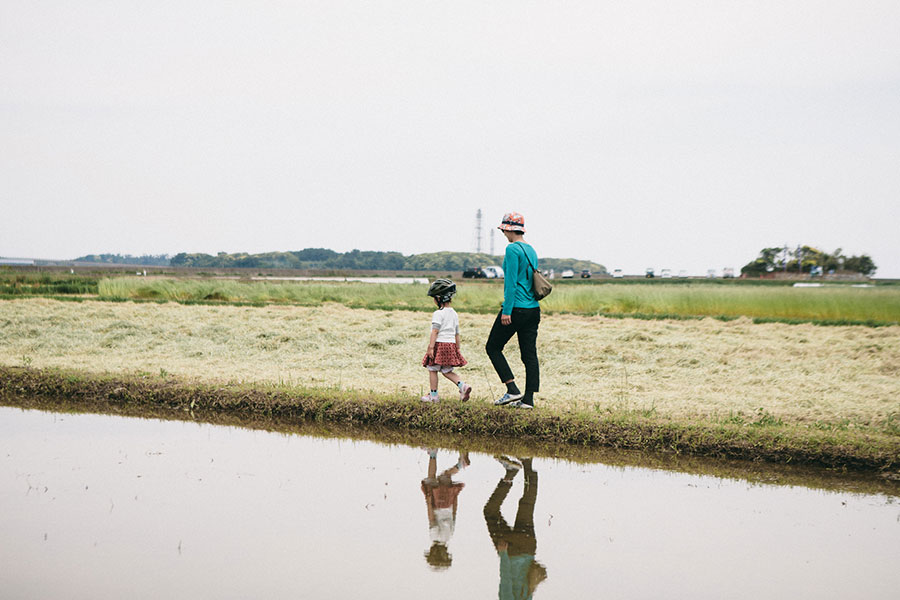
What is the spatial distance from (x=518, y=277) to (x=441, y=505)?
2.68 metres

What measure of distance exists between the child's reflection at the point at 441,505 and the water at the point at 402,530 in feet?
0.06

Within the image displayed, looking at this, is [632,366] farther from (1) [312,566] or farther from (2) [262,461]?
(1) [312,566]

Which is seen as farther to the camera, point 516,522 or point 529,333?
point 529,333

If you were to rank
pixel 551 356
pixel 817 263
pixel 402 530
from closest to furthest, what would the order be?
pixel 402 530 → pixel 551 356 → pixel 817 263

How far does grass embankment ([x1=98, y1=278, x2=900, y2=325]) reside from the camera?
18828mm

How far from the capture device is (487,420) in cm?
697

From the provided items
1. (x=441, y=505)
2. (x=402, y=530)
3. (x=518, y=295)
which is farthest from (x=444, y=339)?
(x=402, y=530)

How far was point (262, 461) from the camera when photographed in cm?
576

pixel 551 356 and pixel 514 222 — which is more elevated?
pixel 514 222

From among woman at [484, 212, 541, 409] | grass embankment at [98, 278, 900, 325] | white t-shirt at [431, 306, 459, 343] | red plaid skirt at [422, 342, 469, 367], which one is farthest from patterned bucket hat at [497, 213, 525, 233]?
grass embankment at [98, 278, 900, 325]

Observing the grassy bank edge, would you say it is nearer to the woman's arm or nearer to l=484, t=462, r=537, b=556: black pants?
the woman's arm

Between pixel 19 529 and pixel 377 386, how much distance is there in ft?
16.6

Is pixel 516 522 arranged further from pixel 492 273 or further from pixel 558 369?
pixel 492 273

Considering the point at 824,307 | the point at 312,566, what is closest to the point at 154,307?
the point at 312,566
